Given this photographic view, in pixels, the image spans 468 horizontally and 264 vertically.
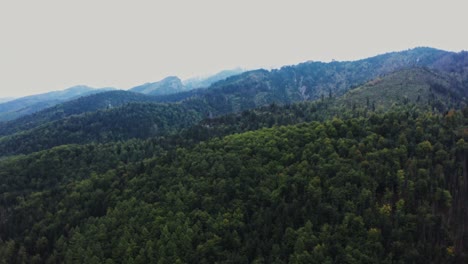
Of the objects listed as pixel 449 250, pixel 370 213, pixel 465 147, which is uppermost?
pixel 465 147

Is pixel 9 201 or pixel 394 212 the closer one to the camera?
pixel 394 212

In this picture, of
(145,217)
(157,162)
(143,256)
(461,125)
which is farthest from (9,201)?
(461,125)

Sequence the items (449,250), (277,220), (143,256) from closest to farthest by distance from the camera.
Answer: (449,250)
(143,256)
(277,220)

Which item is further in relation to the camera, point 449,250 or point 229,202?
Result: point 229,202

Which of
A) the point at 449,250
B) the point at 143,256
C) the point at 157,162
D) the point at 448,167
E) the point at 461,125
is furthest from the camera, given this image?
the point at 157,162

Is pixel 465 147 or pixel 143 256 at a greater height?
pixel 465 147

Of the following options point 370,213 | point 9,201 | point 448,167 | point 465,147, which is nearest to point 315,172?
point 370,213

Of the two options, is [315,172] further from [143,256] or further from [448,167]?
[143,256]

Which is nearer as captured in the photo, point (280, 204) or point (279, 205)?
point (279, 205)

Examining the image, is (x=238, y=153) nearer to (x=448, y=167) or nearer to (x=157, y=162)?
(x=157, y=162)
